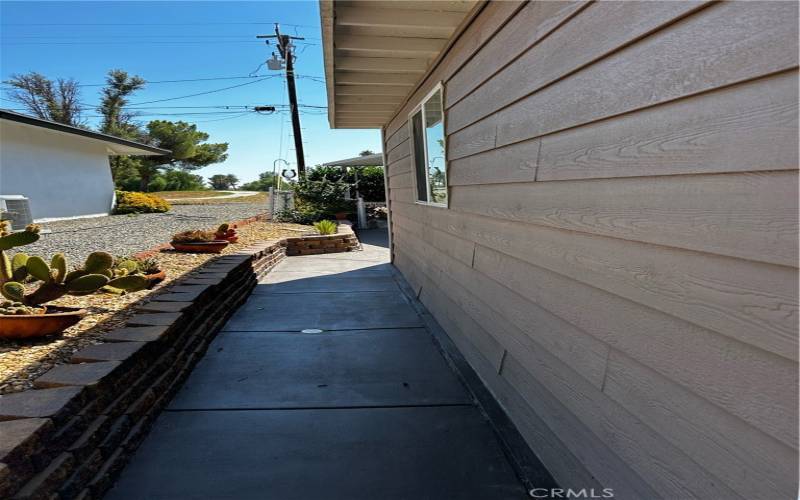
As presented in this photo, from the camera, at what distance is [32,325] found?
2.33 metres

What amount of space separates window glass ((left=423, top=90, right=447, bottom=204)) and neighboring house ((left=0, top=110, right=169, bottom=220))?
11477 millimetres

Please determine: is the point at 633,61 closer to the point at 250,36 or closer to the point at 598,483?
the point at 598,483

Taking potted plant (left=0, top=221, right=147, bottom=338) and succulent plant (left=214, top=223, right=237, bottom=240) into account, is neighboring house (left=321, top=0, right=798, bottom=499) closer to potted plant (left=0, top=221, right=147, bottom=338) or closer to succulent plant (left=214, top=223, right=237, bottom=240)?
potted plant (left=0, top=221, right=147, bottom=338)

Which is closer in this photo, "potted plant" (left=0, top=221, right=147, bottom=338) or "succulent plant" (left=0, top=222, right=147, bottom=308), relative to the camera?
"potted plant" (left=0, top=221, right=147, bottom=338)

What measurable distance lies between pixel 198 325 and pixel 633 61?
10.4 ft

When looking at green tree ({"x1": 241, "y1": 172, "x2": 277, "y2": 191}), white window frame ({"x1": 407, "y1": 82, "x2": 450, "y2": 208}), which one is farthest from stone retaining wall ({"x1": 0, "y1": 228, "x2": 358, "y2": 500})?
green tree ({"x1": 241, "y1": 172, "x2": 277, "y2": 191})

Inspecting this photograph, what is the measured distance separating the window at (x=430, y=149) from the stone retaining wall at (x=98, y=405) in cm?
213

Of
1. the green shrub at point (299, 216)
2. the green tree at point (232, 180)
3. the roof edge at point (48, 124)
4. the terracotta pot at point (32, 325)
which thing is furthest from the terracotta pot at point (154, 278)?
the green tree at point (232, 180)

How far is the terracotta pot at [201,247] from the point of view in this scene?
5539 millimetres

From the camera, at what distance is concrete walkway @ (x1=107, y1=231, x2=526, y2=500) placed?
1.80 meters

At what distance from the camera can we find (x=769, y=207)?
0.83m

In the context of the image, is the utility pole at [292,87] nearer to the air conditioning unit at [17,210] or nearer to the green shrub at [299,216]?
the green shrub at [299,216]

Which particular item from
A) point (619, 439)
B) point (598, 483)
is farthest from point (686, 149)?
point (598, 483)
